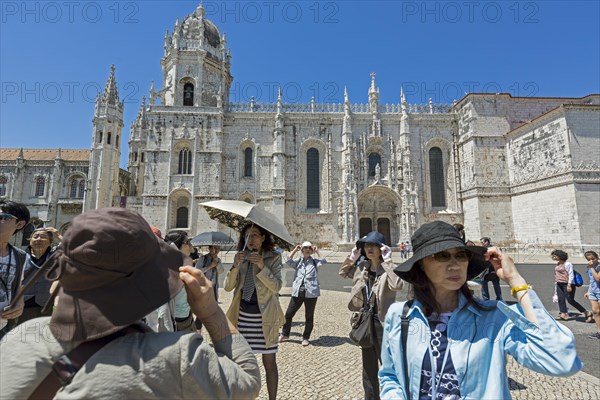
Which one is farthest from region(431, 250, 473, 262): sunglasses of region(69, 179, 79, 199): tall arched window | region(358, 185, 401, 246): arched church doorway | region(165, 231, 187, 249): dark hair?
region(69, 179, 79, 199): tall arched window

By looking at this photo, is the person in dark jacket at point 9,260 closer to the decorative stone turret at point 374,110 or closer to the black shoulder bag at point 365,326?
the black shoulder bag at point 365,326

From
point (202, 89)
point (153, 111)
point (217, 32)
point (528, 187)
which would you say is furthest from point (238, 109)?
point (528, 187)

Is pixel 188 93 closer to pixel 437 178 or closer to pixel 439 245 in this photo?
pixel 437 178

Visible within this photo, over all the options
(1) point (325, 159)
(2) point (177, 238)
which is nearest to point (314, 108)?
(1) point (325, 159)

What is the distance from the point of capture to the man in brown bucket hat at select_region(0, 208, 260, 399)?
0.97 meters

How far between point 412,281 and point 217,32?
34016 mm

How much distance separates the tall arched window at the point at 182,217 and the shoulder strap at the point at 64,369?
26259 mm

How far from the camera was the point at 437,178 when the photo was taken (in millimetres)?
27469

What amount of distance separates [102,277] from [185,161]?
88.1 ft

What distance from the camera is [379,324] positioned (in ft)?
10.7

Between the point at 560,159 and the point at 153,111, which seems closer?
the point at 560,159

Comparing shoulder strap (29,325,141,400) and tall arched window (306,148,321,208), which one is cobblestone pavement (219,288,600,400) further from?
tall arched window (306,148,321,208)

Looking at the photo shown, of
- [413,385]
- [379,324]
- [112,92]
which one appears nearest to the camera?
[413,385]

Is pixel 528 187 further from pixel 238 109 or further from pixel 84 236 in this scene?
pixel 84 236
